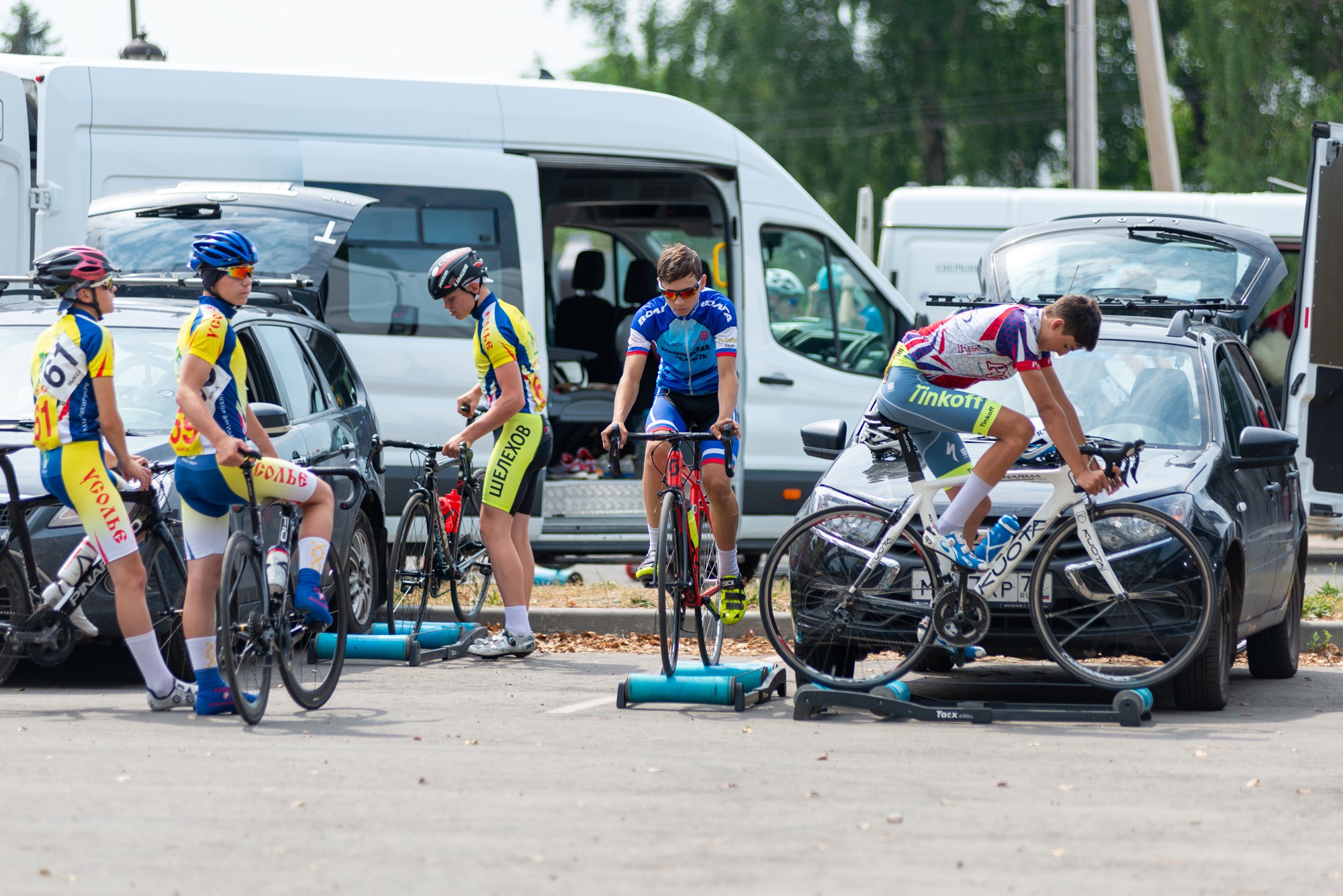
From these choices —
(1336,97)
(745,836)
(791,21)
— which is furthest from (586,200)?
(791,21)

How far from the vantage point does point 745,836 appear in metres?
4.99

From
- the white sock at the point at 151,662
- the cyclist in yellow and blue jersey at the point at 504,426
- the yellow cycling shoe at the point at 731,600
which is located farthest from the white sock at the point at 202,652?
the yellow cycling shoe at the point at 731,600

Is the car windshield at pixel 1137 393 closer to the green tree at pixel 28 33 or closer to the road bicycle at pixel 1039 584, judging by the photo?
the road bicycle at pixel 1039 584

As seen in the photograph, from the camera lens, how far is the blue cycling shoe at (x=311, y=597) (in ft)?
22.8

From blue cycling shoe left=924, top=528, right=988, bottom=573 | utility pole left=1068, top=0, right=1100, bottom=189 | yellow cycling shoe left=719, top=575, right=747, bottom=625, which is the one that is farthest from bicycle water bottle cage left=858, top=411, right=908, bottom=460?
utility pole left=1068, top=0, right=1100, bottom=189

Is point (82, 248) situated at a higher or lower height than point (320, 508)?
higher

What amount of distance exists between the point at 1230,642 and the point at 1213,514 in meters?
0.58

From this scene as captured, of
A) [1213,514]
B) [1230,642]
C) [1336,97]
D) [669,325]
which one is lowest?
[1230,642]

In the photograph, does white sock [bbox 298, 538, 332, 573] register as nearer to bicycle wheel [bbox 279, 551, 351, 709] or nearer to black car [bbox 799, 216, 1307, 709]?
bicycle wheel [bbox 279, 551, 351, 709]

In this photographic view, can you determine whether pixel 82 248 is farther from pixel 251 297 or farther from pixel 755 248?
pixel 755 248

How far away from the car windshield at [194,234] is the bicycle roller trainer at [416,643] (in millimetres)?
2271

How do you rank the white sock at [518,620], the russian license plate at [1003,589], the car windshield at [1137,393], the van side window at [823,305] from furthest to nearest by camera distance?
the van side window at [823,305]
the white sock at [518,620]
the car windshield at [1137,393]
the russian license plate at [1003,589]

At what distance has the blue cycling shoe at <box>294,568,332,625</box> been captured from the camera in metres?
6.95

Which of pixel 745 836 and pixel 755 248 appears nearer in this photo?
pixel 745 836
